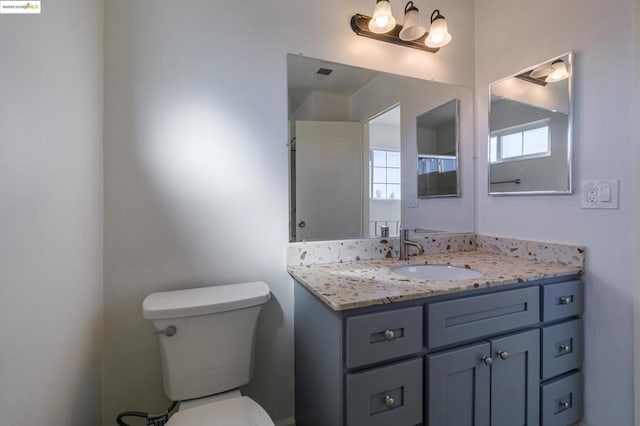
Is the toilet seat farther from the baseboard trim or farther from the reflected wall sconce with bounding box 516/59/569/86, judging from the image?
the reflected wall sconce with bounding box 516/59/569/86

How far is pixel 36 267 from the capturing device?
29.3 inches

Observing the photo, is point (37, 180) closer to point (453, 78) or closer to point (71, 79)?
point (71, 79)

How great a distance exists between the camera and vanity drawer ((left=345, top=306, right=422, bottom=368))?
2.94 feet

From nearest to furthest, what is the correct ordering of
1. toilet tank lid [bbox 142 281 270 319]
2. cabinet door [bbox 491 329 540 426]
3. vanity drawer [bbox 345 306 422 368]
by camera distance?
vanity drawer [bbox 345 306 422 368] < toilet tank lid [bbox 142 281 270 319] < cabinet door [bbox 491 329 540 426]

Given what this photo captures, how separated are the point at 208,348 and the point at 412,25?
5.74ft

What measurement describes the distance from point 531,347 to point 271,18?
1.85 meters

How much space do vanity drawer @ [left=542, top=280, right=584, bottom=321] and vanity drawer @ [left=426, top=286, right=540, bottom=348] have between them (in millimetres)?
52

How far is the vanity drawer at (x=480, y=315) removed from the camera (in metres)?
1.01

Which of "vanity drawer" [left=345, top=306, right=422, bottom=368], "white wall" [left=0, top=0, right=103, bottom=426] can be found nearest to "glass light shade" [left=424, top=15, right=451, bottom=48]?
"vanity drawer" [left=345, top=306, right=422, bottom=368]

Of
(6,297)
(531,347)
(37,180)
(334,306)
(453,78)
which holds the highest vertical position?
(453,78)

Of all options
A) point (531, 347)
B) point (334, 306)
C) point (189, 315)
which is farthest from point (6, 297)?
point (531, 347)

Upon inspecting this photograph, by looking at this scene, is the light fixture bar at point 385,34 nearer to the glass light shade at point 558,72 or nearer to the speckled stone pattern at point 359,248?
the glass light shade at point 558,72

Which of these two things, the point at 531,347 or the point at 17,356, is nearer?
the point at 17,356

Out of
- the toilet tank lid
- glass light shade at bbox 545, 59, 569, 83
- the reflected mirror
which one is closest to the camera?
the toilet tank lid
